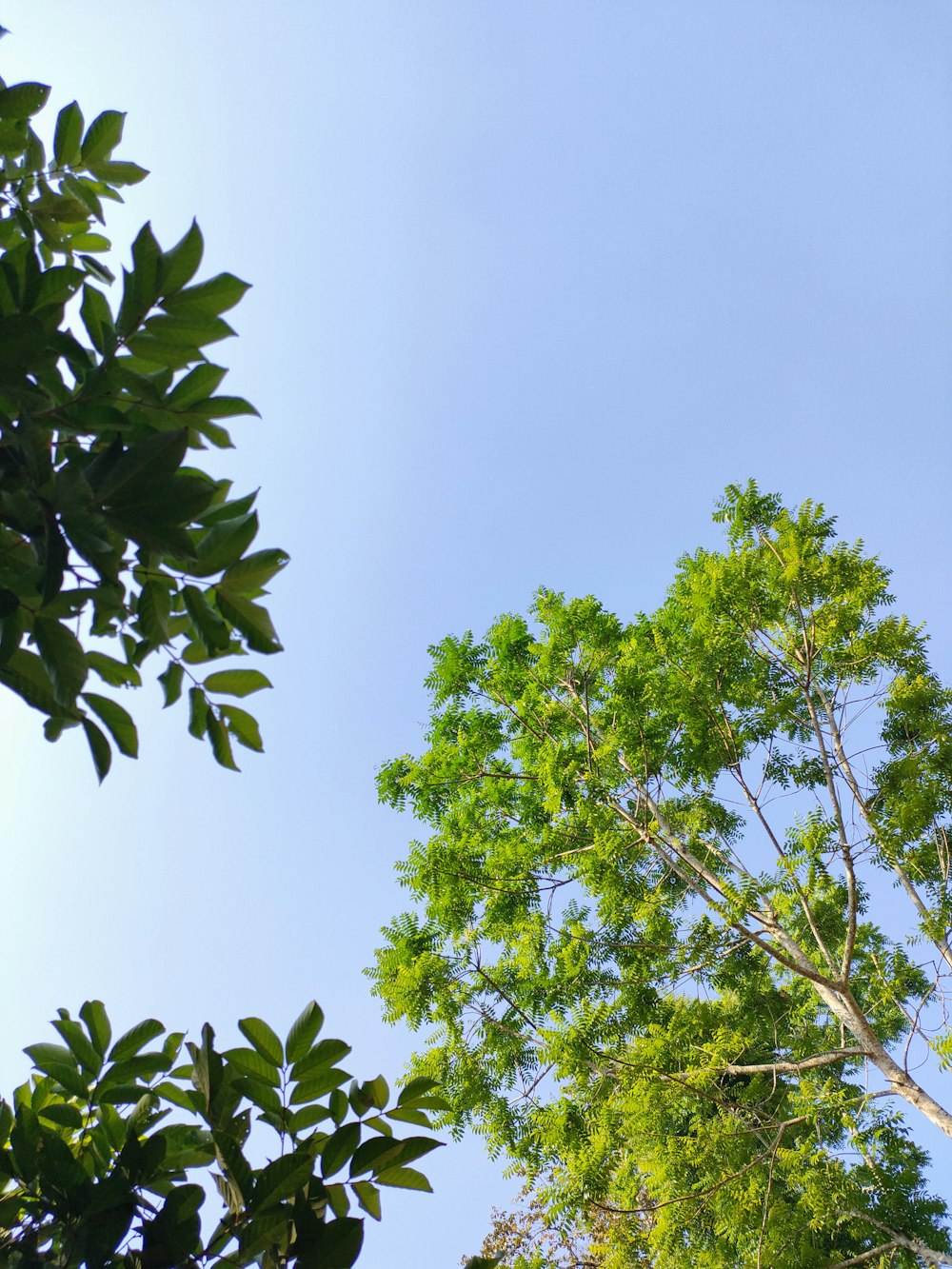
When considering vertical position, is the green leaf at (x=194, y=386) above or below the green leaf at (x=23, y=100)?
below

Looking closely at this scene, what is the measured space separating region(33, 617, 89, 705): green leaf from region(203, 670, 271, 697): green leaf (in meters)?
0.34

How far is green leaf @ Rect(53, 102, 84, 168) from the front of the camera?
1.67 meters

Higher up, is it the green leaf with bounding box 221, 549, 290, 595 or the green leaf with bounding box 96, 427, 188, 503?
the green leaf with bounding box 221, 549, 290, 595

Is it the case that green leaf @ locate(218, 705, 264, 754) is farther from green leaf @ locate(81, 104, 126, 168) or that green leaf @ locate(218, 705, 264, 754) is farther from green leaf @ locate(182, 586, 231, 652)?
green leaf @ locate(81, 104, 126, 168)

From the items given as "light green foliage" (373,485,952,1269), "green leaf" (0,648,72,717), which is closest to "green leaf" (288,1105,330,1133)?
"green leaf" (0,648,72,717)

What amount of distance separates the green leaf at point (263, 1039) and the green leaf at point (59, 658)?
24.2 inches

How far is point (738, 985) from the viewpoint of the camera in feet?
25.2

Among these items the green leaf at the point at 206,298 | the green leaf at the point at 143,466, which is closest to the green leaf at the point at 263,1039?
the green leaf at the point at 143,466

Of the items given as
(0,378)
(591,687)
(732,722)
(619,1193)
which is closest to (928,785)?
(732,722)

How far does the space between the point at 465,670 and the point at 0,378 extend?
29.4 feet

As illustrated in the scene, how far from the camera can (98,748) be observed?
122 centimetres

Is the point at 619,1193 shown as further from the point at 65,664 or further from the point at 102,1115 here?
the point at 65,664

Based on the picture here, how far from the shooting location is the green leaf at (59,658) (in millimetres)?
1061

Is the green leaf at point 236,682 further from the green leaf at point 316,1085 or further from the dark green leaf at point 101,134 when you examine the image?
the dark green leaf at point 101,134
